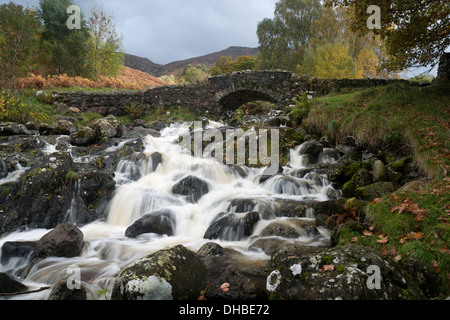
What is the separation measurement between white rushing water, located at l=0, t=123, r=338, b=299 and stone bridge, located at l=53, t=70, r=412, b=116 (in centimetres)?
842

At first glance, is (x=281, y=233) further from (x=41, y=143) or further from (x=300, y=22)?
(x=300, y=22)

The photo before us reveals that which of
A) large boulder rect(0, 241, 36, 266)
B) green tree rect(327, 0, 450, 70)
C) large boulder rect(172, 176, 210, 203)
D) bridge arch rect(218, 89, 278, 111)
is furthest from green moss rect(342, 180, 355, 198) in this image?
bridge arch rect(218, 89, 278, 111)

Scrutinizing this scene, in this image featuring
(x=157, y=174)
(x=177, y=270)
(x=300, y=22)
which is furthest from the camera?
(x=300, y=22)

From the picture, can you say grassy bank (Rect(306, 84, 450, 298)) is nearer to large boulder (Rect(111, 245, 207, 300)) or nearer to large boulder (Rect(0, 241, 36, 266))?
Answer: large boulder (Rect(111, 245, 207, 300))

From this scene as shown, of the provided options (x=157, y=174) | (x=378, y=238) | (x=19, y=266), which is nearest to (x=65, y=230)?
(x=19, y=266)

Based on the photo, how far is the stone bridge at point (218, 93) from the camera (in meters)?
16.3

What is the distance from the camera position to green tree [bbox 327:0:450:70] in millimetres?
7496

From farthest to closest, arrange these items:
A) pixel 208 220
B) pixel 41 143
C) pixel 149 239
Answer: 1. pixel 41 143
2. pixel 208 220
3. pixel 149 239

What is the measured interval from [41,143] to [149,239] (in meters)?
6.69

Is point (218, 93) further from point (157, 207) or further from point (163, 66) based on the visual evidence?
point (163, 66)

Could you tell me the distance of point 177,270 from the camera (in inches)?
129

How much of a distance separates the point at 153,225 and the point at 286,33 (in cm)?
3683

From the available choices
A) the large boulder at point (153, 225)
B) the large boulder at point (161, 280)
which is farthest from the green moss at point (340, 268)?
the large boulder at point (153, 225)

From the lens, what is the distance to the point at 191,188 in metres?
7.67
